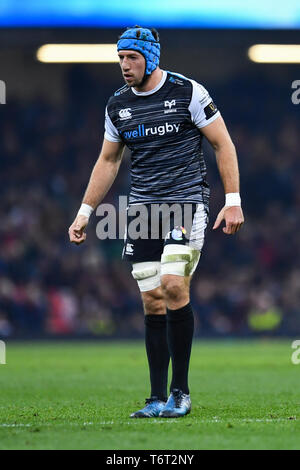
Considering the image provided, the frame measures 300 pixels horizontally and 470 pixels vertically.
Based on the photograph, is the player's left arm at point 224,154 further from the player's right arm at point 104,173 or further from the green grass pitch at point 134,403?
the green grass pitch at point 134,403

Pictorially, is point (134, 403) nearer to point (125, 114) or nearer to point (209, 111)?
point (125, 114)

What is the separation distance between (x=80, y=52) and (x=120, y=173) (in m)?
3.76

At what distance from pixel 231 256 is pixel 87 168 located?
394 centimetres

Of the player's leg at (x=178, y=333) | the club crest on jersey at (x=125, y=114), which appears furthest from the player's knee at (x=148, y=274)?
the club crest on jersey at (x=125, y=114)

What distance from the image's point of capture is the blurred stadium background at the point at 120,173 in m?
18.2

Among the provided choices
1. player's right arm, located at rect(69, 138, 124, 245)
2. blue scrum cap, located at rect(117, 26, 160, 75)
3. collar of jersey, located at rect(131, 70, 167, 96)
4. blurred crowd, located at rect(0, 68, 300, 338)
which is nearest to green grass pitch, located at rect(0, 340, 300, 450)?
player's right arm, located at rect(69, 138, 124, 245)

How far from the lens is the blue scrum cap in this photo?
20.8ft

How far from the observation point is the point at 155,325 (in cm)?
649

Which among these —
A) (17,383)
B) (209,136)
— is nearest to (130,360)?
(17,383)

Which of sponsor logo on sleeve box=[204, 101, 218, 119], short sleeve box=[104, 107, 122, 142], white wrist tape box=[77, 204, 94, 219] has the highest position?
sponsor logo on sleeve box=[204, 101, 218, 119]

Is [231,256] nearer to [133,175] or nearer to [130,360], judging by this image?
[130,360]

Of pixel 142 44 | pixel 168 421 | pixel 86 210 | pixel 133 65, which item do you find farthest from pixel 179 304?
pixel 142 44

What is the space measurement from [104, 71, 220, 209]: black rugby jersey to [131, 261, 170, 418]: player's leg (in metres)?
0.46

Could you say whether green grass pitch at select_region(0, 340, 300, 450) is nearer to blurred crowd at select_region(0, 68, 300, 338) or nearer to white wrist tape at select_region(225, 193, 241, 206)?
white wrist tape at select_region(225, 193, 241, 206)
